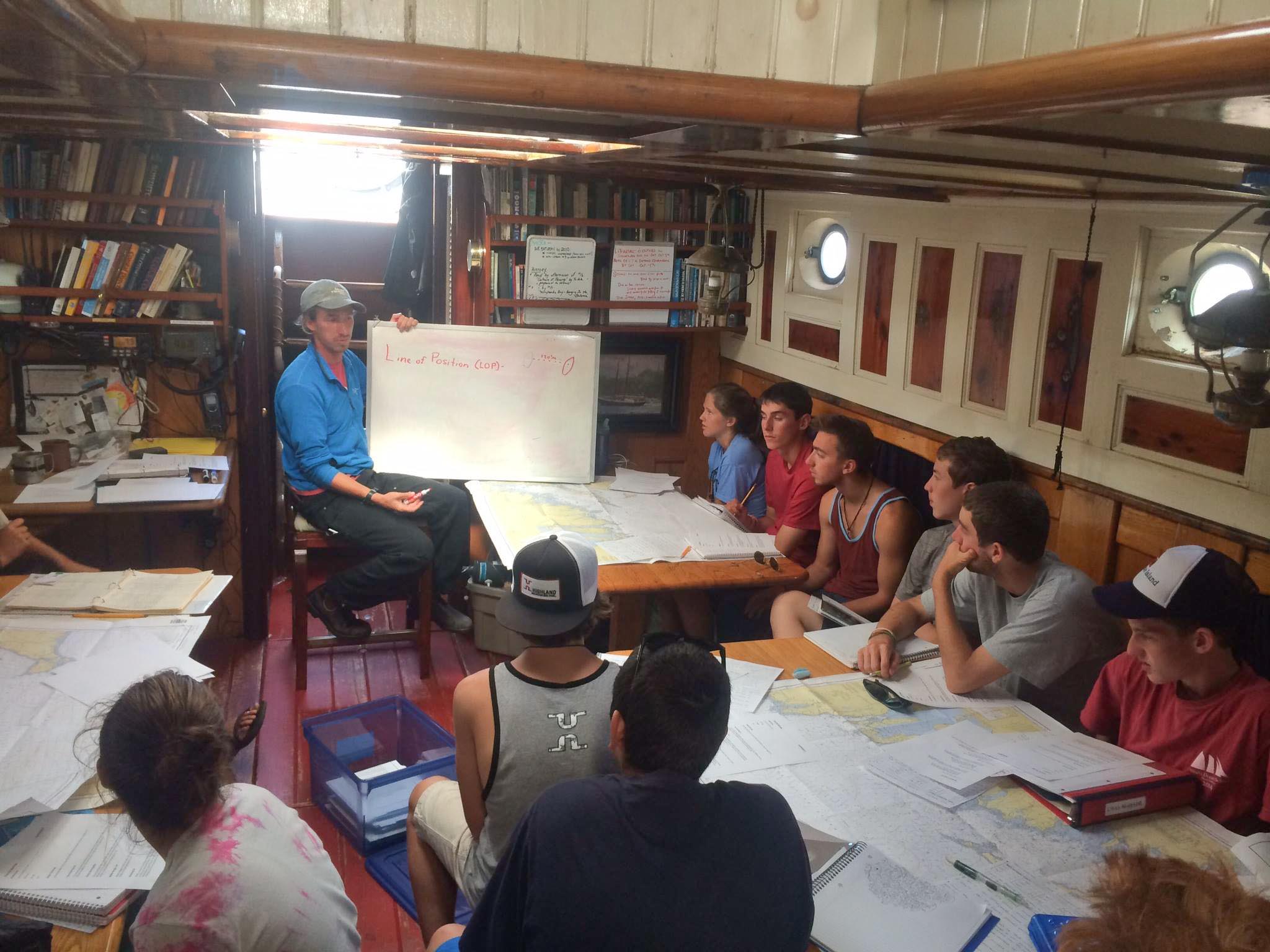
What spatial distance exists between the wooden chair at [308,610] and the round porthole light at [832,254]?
232cm

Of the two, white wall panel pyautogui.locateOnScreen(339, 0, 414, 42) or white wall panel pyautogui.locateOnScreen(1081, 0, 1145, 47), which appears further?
white wall panel pyautogui.locateOnScreen(339, 0, 414, 42)

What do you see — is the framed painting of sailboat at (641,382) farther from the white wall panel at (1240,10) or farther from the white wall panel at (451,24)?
the white wall panel at (1240,10)

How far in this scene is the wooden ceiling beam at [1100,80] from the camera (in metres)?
0.82

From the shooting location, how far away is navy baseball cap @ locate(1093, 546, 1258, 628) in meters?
2.12

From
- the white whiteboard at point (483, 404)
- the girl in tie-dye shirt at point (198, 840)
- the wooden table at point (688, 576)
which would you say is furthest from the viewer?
the white whiteboard at point (483, 404)

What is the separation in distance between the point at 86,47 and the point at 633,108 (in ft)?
2.15

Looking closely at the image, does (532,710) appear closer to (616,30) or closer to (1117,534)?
(616,30)

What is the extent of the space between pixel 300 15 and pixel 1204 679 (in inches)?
83.8

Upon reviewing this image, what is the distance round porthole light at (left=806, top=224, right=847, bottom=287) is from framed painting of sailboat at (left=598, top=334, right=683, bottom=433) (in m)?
1.09

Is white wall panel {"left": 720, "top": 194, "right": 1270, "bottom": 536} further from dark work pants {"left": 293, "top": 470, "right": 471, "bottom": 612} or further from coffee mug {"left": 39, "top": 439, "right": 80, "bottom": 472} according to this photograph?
coffee mug {"left": 39, "top": 439, "right": 80, "bottom": 472}

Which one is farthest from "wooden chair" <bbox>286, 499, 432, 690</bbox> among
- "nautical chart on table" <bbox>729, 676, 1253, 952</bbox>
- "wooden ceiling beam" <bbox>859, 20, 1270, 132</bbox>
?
"wooden ceiling beam" <bbox>859, 20, 1270, 132</bbox>

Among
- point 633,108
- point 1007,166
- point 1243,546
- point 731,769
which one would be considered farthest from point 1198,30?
point 1243,546

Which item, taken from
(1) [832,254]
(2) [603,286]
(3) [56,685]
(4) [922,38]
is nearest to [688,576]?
(3) [56,685]

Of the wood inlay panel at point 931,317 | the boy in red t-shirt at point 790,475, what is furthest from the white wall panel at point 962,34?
the boy in red t-shirt at point 790,475
